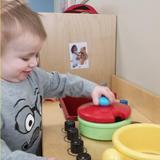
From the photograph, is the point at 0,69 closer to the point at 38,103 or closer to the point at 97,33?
the point at 38,103

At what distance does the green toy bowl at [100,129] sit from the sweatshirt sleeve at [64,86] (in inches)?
6.1

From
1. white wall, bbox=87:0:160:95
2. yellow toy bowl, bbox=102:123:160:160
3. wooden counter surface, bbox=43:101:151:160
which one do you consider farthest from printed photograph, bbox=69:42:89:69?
yellow toy bowl, bbox=102:123:160:160

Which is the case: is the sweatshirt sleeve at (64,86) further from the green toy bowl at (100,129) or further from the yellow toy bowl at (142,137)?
the yellow toy bowl at (142,137)

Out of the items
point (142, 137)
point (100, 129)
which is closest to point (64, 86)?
point (100, 129)

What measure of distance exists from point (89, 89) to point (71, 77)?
0.08 m

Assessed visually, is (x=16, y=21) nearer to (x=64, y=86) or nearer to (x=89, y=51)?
(x=64, y=86)

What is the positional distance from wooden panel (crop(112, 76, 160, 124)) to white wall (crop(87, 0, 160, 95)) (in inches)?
0.9

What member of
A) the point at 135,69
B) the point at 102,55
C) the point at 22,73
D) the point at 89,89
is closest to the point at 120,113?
the point at 89,89

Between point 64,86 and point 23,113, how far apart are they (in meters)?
0.21

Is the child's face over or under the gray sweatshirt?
over

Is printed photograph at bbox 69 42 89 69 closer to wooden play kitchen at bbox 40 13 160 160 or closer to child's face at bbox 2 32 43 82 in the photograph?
wooden play kitchen at bbox 40 13 160 160

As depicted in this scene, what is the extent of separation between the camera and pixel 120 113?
0.68 m

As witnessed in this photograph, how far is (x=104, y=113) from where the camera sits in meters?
0.67

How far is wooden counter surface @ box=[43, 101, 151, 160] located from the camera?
0.61 meters
